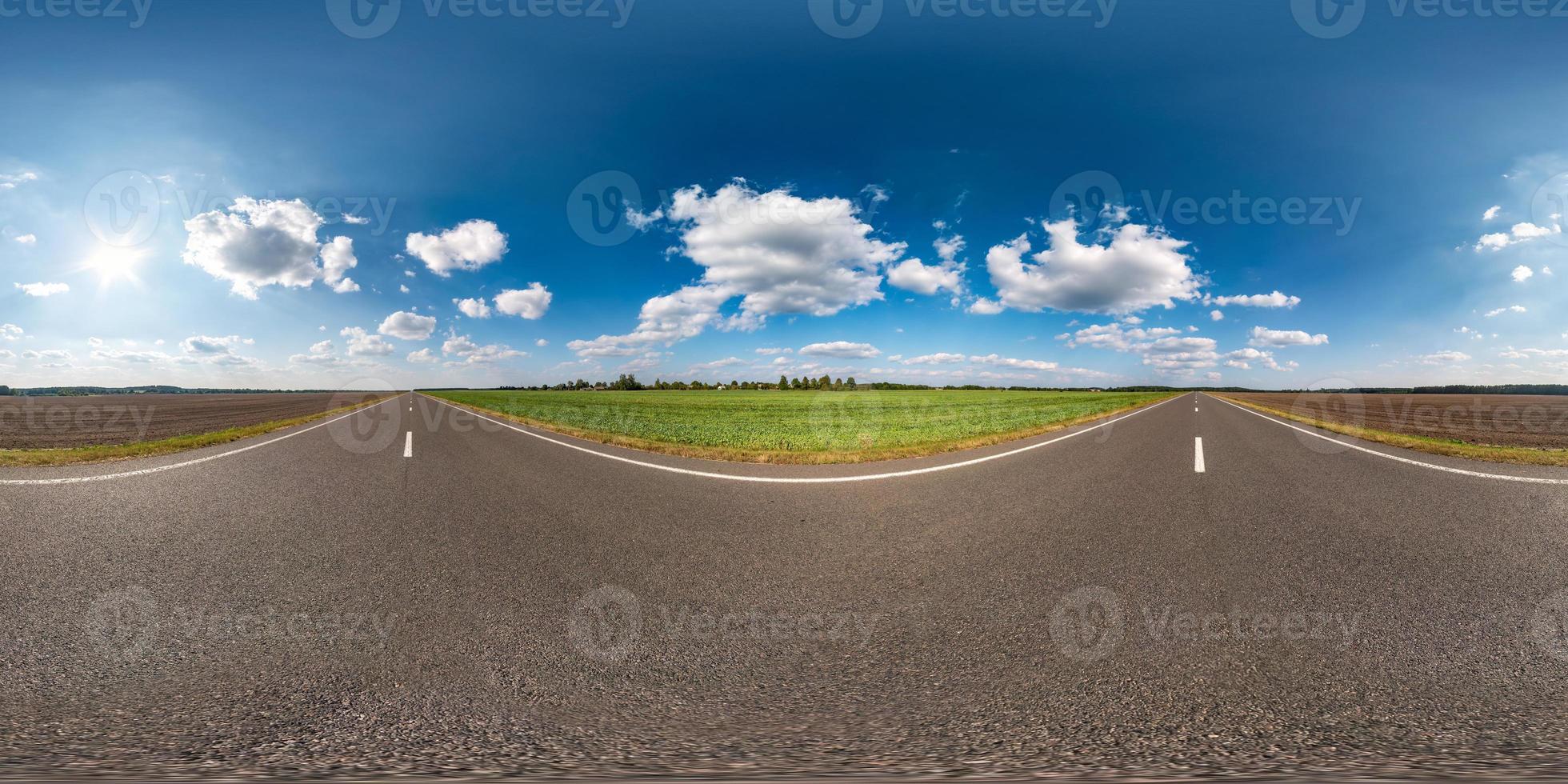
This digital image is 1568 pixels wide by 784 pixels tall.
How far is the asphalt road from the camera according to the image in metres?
2.31

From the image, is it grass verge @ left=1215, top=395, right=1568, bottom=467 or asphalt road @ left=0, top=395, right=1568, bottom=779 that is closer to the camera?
asphalt road @ left=0, top=395, right=1568, bottom=779

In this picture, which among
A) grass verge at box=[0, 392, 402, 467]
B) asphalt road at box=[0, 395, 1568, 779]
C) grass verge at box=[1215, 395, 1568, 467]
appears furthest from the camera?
grass verge at box=[0, 392, 402, 467]

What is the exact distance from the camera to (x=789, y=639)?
10.2 ft

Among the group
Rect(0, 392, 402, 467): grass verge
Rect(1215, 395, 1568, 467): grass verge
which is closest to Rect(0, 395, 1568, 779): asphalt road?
Rect(1215, 395, 1568, 467): grass verge

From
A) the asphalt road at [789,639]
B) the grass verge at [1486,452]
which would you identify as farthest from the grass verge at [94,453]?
the grass verge at [1486,452]

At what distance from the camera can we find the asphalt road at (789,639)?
2.31 metres

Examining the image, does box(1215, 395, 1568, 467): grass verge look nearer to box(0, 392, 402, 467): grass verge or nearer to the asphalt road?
the asphalt road

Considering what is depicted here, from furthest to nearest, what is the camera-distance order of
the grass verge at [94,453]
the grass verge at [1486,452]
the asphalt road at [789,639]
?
the grass verge at [94,453]
the grass verge at [1486,452]
the asphalt road at [789,639]

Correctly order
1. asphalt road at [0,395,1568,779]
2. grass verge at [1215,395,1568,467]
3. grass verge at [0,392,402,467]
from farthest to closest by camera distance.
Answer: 1. grass verge at [0,392,402,467]
2. grass verge at [1215,395,1568,467]
3. asphalt road at [0,395,1568,779]

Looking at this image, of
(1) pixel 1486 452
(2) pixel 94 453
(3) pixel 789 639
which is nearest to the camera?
(3) pixel 789 639

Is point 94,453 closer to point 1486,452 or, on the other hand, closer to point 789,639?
point 789,639

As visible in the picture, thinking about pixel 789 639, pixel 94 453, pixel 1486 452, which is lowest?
pixel 789 639

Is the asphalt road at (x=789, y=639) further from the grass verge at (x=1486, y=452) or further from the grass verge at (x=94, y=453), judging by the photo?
the grass verge at (x=94, y=453)

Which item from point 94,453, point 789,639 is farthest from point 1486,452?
point 94,453
